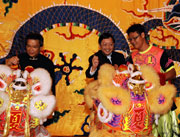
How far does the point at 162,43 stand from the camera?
12.4 ft

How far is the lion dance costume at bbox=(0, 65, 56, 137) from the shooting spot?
1.93 meters

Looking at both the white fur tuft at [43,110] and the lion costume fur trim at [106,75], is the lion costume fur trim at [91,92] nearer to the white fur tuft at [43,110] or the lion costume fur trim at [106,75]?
the lion costume fur trim at [106,75]

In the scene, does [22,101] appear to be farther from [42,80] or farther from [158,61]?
[158,61]

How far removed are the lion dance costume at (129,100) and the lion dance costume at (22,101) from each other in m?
0.41

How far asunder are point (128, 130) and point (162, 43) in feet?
7.19

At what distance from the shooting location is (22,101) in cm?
196

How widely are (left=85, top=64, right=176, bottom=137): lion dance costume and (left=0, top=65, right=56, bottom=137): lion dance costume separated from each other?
409 millimetres

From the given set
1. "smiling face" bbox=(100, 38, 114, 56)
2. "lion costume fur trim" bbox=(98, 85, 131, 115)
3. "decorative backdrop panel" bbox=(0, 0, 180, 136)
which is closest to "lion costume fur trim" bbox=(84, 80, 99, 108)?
"lion costume fur trim" bbox=(98, 85, 131, 115)

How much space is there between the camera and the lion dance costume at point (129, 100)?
1840 mm

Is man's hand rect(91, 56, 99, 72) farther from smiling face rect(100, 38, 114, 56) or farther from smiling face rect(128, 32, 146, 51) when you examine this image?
smiling face rect(128, 32, 146, 51)

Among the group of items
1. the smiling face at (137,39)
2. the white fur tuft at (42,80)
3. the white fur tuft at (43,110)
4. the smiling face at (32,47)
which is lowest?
the white fur tuft at (43,110)

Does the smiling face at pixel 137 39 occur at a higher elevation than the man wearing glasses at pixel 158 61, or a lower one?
higher

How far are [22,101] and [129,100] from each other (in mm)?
768

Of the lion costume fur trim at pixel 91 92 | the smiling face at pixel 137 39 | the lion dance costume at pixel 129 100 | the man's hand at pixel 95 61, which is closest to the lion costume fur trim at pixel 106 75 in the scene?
the lion dance costume at pixel 129 100
